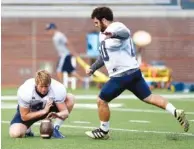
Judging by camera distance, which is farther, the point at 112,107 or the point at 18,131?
the point at 112,107

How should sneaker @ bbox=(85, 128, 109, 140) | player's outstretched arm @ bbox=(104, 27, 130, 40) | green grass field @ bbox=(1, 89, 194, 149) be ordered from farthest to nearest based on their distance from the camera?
1. sneaker @ bbox=(85, 128, 109, 140)
2. player's outstretched arm @ bbox=(104, 27, 130, 40)
3. green grass field @ bbox=(1, 89, 194, 149)

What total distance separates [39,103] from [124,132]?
1.46m

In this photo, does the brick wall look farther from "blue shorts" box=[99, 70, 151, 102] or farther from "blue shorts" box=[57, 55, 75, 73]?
"blue shorts" box=[99, 70, 151, 102]

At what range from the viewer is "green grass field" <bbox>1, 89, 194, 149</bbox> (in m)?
9.96

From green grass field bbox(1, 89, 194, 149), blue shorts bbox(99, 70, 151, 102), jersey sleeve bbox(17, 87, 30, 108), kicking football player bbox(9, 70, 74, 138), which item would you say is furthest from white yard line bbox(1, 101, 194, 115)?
jersey sleeve bbox(17, 87, 30, 108)

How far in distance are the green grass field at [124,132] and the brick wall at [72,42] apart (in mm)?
9117

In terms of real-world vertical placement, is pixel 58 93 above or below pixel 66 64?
above

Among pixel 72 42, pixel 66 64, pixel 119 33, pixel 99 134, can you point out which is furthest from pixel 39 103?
pixel 72 42

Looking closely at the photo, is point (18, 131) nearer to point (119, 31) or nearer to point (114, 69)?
point (114, 69)

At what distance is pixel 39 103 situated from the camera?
1070cm

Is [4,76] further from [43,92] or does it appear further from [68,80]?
[43,92]

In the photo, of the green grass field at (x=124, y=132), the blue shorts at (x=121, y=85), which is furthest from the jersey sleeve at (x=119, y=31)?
the green grass field at (x=124, y=132)

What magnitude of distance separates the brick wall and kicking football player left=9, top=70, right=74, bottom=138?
1485 centimetres

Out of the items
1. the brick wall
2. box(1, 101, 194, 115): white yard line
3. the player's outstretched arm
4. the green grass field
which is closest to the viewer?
the green grass field
